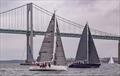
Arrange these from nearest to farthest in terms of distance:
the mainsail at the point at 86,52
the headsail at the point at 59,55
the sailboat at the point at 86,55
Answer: the headsail at the point at 59,55 < the sailboat at the point at 86,55 < the mainsail at the point at 86,52

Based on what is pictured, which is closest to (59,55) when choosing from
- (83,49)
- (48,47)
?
(48,47)

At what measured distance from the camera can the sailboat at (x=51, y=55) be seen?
51344 mm

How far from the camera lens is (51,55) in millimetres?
52344

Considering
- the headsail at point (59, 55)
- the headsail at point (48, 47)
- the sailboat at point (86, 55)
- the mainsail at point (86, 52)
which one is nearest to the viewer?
the headsail at point (59, 55)

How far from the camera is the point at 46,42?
173 feet

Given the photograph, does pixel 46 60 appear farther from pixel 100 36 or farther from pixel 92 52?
pixel 100 36

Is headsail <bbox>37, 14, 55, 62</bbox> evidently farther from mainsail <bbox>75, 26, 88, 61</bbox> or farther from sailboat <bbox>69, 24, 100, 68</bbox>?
mainsail <bbox>75, 26, 88, 61</bbox>

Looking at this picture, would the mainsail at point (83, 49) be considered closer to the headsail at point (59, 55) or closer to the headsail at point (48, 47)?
the headsail at point (59, 55)

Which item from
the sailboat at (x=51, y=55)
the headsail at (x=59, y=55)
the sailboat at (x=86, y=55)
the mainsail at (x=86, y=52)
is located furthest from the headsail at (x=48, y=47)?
the mainsail at (x=86, y=52)

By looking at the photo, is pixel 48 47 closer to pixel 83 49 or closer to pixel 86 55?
pixel 86 55

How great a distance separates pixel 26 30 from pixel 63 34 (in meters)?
7.03

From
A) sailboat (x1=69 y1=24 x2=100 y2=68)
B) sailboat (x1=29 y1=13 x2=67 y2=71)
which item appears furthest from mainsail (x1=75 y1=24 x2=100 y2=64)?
sailboat (x1=29 y1=13 x2=67 y2=71)

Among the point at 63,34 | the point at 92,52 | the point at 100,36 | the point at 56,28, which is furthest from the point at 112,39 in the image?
the point at 56,28

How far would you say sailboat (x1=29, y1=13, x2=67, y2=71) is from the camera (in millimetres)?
51344
